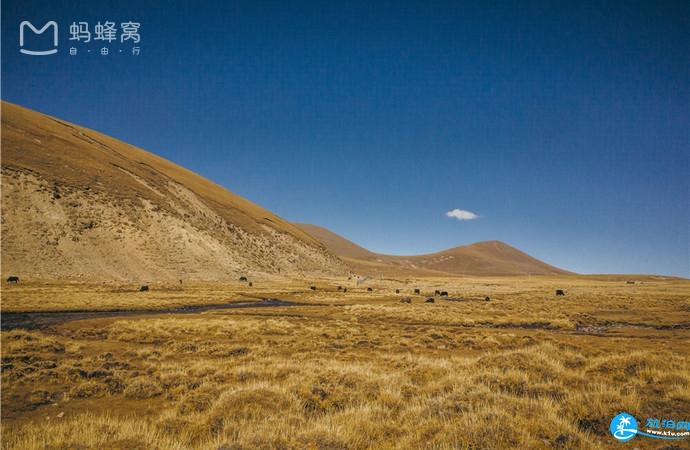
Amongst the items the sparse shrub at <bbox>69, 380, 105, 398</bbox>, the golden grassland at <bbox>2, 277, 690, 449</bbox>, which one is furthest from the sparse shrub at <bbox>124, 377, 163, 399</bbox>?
the sparse shrub at <bbox>69, 380, 105, 398</bbox>

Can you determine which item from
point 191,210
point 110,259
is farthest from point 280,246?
point 110,259

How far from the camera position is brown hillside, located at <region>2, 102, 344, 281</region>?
50625mm

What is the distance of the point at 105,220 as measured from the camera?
61781 millimetres

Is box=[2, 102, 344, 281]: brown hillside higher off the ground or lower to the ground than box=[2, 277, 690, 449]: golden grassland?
higher

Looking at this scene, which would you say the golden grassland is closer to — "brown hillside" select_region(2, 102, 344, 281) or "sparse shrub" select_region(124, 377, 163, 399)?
"sparse shrub" select_region(124, 377, 163, 399)

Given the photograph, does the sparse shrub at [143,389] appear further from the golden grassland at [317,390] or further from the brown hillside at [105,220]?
the brown hillside at [105,220]

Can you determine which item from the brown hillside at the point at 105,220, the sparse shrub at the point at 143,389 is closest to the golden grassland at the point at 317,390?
the sparse shrub at the point at 143,389

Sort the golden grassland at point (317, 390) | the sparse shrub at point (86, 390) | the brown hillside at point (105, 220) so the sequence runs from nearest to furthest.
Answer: the golden grassland at point (317, 390)
the sparse shrub at point (86, 390)
the brown hillside at point (105, 220)

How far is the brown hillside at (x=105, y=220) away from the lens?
166ft

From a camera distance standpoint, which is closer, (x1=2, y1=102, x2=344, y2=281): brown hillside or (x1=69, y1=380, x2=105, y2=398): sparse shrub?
(x1=69, y1=380, x2=105, y2=398): sparse shrub

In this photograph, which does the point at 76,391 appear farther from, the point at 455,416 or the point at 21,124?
the point at 21,124

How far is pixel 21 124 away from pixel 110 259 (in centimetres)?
4436

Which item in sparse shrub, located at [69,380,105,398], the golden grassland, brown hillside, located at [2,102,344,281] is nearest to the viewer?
the golden grassland

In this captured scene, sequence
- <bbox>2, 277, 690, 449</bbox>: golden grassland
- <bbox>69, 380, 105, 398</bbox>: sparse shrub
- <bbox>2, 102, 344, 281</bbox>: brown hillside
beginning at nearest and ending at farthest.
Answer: <bbox>2, 277, 690, 449</bbox>: golden grassland, <bbox>69, 380, 105, 398</bbox>: sparse shrub, <bbox>2, 102, 344, 281</bbox>: brown hillside
